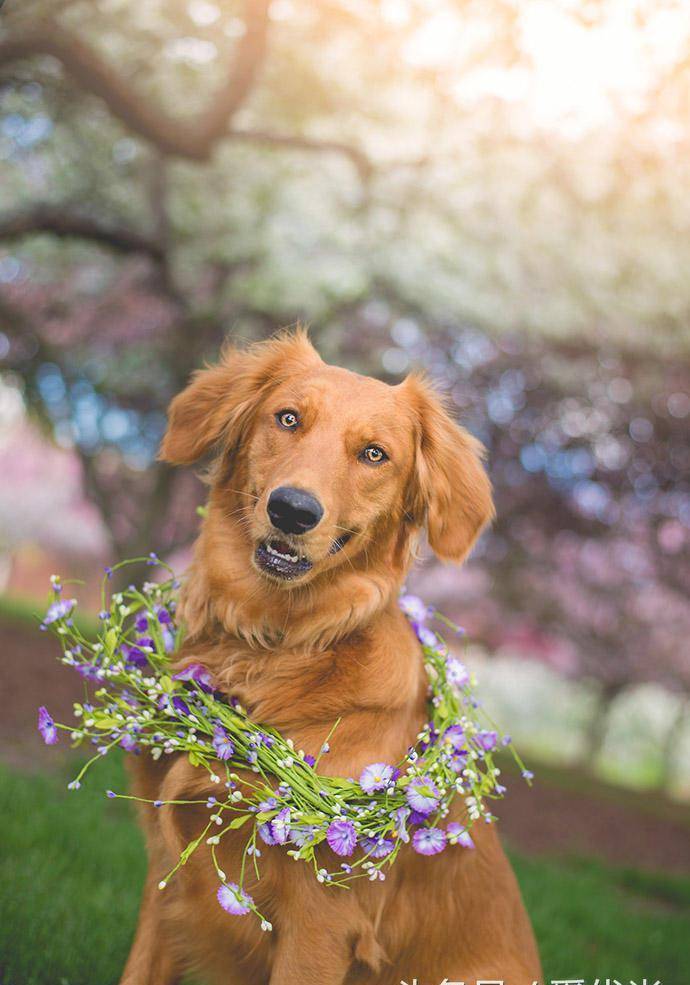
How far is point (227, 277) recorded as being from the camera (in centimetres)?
736

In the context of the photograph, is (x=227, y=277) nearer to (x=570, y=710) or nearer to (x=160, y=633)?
(x=160, y=633)

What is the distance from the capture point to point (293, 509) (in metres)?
2.33

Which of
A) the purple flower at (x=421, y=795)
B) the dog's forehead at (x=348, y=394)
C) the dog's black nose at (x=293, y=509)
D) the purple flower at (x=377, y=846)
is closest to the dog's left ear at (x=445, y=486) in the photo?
the dog's forehead at (x=348, y=394)

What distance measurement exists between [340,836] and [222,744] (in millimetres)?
377

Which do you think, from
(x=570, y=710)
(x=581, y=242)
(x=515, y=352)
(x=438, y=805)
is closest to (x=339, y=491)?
(x=438, y=805)

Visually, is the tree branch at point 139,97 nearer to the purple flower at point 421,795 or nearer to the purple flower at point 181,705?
the purple flower at point 181,705

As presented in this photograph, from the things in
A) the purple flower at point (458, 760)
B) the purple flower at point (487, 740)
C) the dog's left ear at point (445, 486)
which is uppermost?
the dog's left ear at point (445, 486)

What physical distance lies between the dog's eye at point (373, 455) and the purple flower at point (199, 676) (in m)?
0.76

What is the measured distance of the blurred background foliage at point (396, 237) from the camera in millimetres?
6219

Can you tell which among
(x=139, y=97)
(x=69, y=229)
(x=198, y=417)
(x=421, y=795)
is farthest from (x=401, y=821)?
(x=69, y=229)

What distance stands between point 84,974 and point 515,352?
222 inches

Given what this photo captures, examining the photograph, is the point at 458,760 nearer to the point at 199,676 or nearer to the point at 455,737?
the point at 455,737

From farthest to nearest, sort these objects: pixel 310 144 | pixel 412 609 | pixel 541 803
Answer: pixel 541 803, pixel 310 144, pixel 412 609

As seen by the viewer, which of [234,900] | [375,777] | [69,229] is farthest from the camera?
[69,229]
